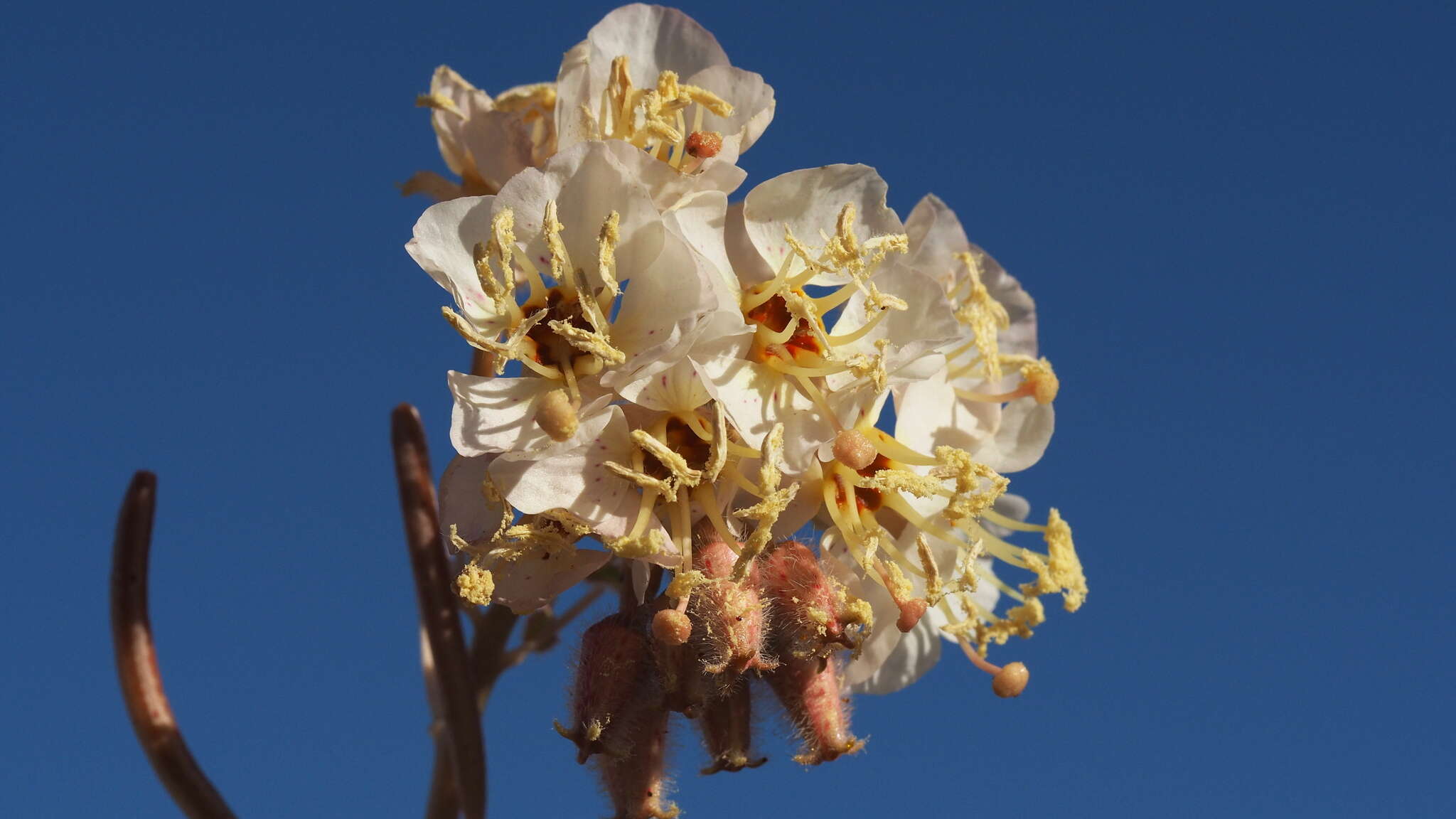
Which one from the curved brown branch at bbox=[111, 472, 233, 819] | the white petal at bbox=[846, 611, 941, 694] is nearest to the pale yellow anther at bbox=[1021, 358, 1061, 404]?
the white petal at bbox=[846, 611, 941, 694]

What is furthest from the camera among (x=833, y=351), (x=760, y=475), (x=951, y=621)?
(x=951, y=621)

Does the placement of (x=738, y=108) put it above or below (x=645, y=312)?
above

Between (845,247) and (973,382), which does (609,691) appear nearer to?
(845,247)

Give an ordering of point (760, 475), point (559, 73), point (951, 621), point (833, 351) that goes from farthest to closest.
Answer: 1. point (951, 621)
2. point (559, 73)
3. point (833, 351)
4. point (760, 475)

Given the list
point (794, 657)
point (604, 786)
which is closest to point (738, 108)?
point (794, 657)

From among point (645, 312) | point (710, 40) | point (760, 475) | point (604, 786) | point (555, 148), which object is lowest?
point (604, 786)

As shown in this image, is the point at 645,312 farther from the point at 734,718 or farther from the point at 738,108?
the point at 734,718

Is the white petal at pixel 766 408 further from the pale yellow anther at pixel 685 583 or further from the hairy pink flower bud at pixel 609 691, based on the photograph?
the hairy pink flower bud at pixel 609 691
